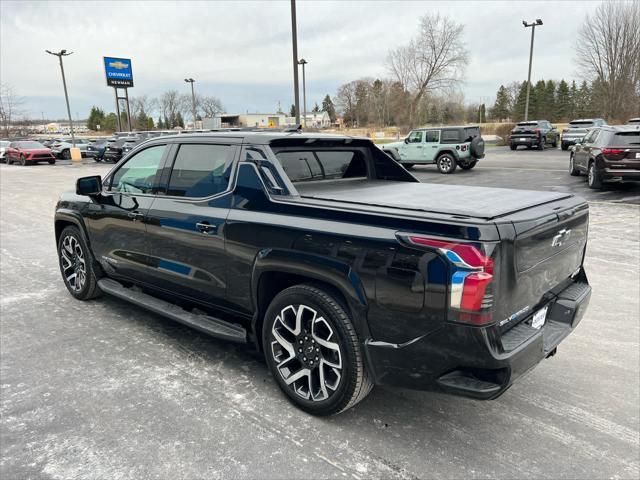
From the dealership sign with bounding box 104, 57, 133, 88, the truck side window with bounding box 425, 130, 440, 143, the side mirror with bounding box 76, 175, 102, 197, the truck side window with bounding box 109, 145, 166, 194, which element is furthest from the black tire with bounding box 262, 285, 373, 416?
the dealership sign with bounding box 104, 57, 133, 88

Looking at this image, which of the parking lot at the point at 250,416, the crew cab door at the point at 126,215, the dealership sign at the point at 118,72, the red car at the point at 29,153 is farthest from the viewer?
the dealership sign at the point at 118,72

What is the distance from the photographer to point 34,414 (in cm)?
302

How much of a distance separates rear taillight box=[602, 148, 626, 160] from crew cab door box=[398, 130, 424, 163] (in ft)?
29.3

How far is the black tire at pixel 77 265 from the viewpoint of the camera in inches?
192

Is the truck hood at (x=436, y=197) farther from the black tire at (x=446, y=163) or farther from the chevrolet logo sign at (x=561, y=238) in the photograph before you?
the black tire at (x=446, y=163)

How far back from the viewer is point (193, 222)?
3.51 m

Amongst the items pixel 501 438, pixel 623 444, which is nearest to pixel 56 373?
pixel 501 438

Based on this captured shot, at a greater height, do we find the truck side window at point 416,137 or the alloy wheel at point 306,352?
the truck side window at point 416,137

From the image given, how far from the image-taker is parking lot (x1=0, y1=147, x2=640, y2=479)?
254 centimetres

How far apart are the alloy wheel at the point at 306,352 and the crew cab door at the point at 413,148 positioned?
715 inches

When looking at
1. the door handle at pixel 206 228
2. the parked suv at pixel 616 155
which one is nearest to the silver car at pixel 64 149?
the parked suv at pixel 616 155

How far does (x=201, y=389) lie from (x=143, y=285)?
1.35 metres

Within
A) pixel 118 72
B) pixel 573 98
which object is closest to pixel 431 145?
pixel 118 72

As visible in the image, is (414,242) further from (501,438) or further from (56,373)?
(56,373)
